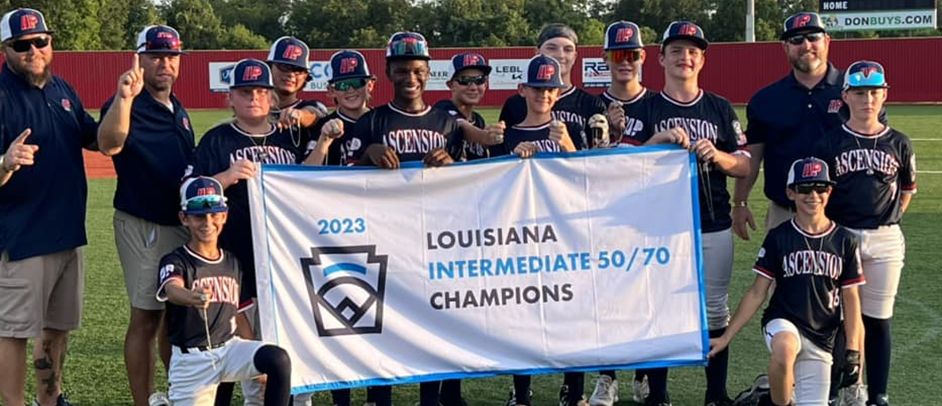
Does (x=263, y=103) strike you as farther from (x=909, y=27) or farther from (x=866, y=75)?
(x=909, y=27)

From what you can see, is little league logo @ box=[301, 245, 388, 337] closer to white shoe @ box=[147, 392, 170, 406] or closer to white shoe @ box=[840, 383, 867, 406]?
white shoe @ box=[147, 392, 170, 406]

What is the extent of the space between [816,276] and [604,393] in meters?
1.56

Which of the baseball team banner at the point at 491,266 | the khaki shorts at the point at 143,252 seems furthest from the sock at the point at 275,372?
the khaki shorts at the point at 143,252

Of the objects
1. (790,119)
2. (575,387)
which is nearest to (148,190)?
(575,387)

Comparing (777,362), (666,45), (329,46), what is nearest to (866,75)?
(666,45)

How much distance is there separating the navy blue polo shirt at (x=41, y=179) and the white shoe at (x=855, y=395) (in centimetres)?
468

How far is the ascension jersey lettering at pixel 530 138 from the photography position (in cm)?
575

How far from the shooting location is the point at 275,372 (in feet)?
16.4

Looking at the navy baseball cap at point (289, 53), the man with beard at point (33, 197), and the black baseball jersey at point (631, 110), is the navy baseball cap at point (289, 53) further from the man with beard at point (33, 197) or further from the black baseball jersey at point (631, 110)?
the black baseball jersey at point (631, 110)

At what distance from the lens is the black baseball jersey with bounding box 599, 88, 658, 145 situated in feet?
19.8

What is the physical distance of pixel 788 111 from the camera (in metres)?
6.23

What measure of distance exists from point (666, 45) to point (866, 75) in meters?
1.17

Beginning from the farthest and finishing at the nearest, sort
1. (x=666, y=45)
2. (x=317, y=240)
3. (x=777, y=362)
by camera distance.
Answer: (x=666, y=45), (x=317, y=240), (x=777, y=362)

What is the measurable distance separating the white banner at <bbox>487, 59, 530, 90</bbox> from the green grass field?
26.2 meters
